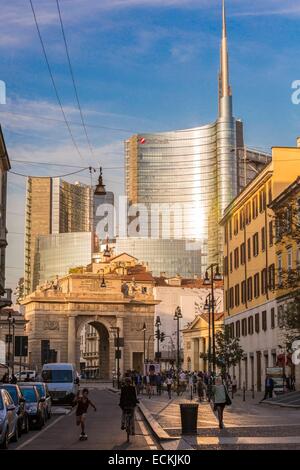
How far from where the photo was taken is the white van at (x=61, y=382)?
50500mm

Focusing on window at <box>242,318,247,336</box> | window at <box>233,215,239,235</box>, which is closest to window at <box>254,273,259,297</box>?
window at <box>242,318,247,336</box>

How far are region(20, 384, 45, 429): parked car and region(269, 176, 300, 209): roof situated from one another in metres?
28.4

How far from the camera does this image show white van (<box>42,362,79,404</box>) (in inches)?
1988

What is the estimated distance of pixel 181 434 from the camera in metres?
26.0

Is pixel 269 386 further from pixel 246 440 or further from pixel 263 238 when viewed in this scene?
pixel 246 440

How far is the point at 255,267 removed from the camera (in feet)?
232

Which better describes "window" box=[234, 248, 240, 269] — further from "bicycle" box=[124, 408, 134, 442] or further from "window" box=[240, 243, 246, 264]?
"bicycle" box=[124, 408, 134, 442]

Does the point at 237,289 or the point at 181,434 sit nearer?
the point at 181,434

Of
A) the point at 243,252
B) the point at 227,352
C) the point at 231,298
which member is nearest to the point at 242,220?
the point at 243,252

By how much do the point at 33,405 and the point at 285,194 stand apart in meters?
33.0
